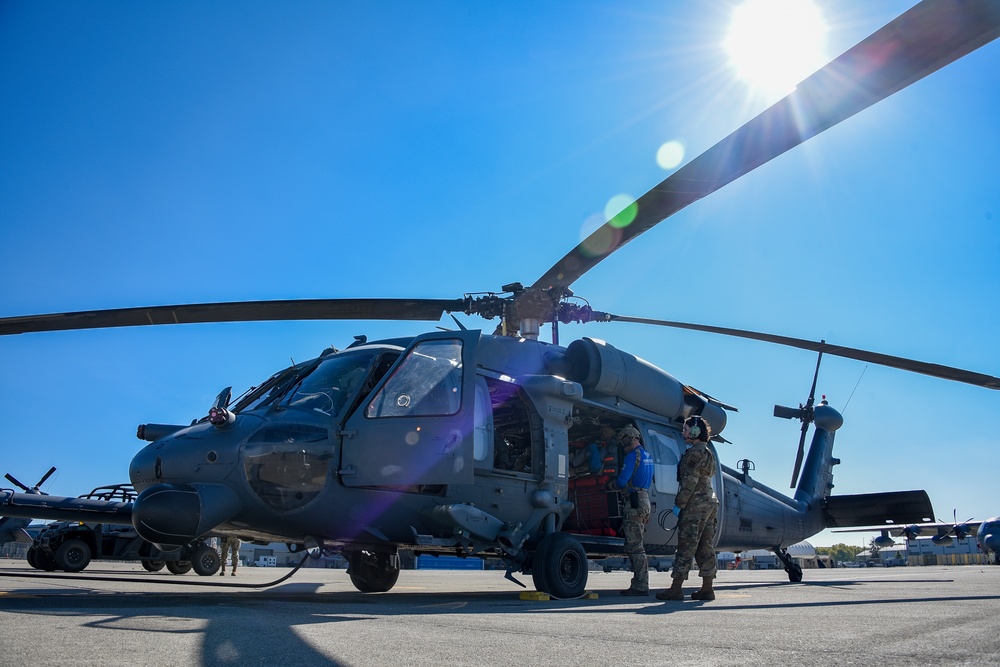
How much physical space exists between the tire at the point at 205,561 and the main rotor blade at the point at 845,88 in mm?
11951

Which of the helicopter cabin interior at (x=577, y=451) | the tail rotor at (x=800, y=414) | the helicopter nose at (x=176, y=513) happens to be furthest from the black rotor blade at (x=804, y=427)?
the helicopter nose at (x=176, y=513)

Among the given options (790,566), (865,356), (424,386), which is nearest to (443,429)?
(424,386)

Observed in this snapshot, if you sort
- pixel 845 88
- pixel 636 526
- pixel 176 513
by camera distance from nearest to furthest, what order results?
pixel 845 88, pixel 176 513, pixel 636 526

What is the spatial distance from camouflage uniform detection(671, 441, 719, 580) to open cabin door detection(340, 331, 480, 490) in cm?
205

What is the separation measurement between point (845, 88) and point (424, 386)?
175 inches

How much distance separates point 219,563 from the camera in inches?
588

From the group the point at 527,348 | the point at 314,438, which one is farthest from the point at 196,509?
the point at 527,348

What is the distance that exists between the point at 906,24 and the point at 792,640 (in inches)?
131

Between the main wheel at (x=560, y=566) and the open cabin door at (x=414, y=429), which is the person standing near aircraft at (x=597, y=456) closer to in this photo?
the main wheel at (x=560, y=566)

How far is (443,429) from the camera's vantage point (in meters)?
6.89

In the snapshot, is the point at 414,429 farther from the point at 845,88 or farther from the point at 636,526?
the point at 845,88

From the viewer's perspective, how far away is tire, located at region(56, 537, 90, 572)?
13852 millimetres

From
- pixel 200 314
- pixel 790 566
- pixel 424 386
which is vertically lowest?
pixel 790 566

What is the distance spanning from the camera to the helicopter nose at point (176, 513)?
592cm
